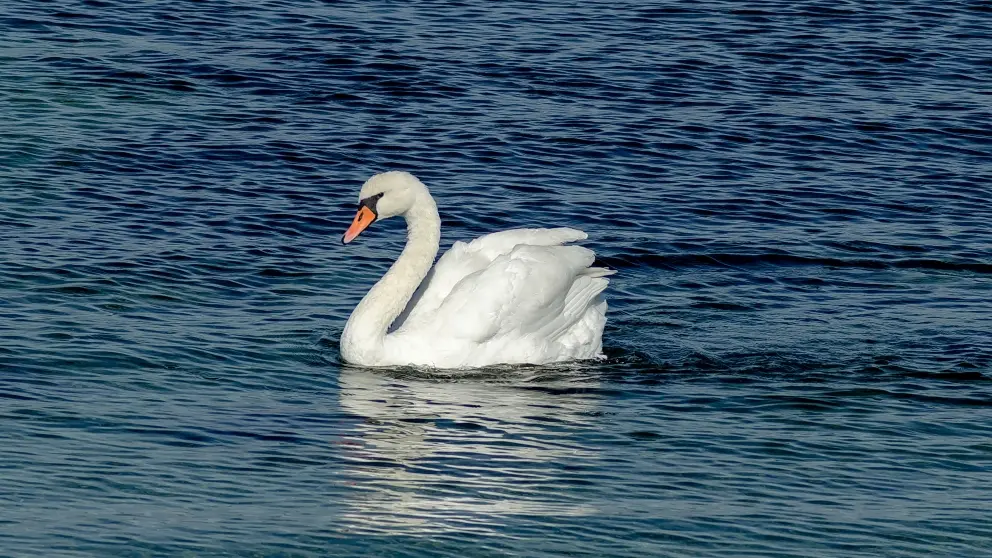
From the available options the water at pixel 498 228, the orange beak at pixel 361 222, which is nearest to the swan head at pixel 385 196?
the orange beak at pixel 361 222

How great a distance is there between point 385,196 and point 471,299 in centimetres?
110

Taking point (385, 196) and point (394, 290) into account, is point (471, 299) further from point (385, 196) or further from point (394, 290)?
point (385, 196)

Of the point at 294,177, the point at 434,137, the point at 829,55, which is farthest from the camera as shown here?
the point at 829,55

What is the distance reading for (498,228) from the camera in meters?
16.9

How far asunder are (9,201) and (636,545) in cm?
937

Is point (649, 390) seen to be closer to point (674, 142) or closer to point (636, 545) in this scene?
point (636, 545)

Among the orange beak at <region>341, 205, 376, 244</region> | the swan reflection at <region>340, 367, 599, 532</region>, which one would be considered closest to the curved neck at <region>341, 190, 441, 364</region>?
the swan reflection at <region>340, 367, 599, 532</region>

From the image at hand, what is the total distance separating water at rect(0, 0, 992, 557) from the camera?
969 cm

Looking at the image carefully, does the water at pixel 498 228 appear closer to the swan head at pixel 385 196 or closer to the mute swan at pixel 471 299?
the mute swan at pixel 471 299

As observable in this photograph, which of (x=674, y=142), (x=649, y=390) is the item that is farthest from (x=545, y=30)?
(x=649, y=390)

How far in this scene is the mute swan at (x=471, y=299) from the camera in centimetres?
1293

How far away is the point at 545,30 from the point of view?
25172 mm

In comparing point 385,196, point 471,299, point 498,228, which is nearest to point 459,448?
point 471,299

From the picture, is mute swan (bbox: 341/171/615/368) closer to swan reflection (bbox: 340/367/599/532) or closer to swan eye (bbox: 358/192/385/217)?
swan eye (bbox: 358/192/385/217)
